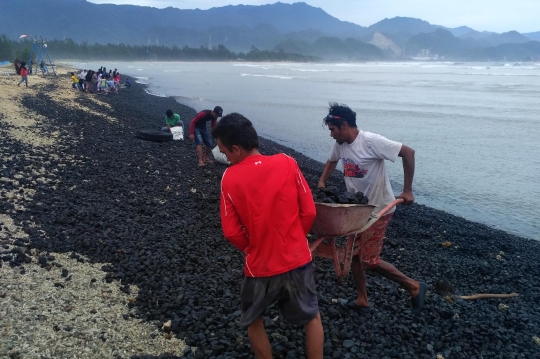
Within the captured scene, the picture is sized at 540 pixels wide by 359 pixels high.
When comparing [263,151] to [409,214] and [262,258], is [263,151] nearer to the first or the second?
[409,214]

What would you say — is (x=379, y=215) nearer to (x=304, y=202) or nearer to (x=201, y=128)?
(x=304, y=202)

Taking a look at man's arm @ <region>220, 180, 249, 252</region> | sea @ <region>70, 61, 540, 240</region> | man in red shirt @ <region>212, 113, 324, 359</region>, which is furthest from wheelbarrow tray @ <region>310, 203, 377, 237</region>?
sea @ <region>70, 61, 540, 240</region>

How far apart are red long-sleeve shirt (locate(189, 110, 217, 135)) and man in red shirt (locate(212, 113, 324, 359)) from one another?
7.98m

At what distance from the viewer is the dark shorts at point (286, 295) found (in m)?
3.05

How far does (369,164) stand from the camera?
4.34 meters

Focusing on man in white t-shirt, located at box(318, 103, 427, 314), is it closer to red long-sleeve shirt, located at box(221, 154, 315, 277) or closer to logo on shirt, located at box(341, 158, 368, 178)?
logo on shirt, located at box(341, 158, 368, 178)

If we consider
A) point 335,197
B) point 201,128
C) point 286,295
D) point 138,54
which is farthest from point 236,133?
point 138,54

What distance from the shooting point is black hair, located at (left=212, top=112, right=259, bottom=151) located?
3027 millimetres

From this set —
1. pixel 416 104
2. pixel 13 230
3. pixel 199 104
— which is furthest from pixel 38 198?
pixel 416 104

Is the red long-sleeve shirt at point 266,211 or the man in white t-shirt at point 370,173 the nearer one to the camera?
the red long-sleeve shirt at point 266,211

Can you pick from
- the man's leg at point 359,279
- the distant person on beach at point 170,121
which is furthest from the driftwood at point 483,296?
the distant person on beach at point 170,121

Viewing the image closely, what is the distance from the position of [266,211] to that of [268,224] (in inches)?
3.5

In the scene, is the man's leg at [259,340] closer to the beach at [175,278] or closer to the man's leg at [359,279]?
the beach at [175,278]

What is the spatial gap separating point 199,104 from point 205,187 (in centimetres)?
2295
